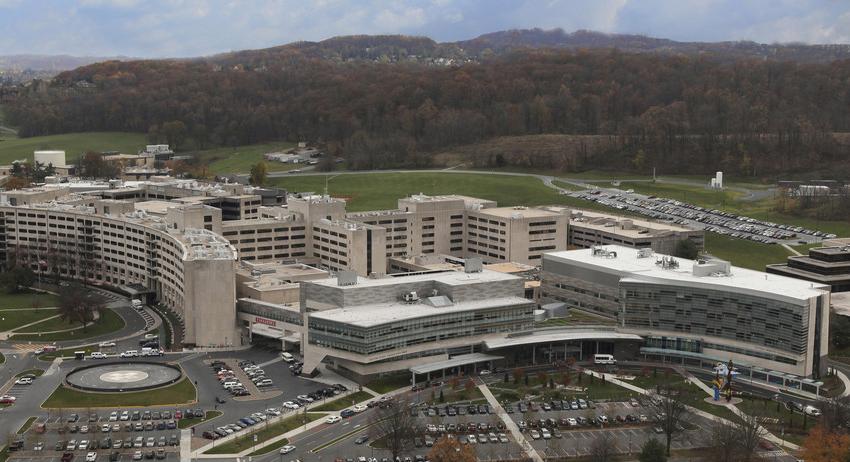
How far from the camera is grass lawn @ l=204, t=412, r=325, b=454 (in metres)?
52.8

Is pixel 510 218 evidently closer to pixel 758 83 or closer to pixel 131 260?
pixel 131 260

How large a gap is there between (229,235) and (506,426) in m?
41.2

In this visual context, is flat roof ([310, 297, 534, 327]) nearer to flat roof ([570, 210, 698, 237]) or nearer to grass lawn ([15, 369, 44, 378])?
grass lawn ([15, 369, 44, 378])

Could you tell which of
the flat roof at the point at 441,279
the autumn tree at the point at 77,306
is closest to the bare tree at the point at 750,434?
the flat roof at the point at 441,279

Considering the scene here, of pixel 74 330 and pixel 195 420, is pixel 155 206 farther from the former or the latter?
pixel 195 420

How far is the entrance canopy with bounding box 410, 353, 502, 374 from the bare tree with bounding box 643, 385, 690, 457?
10503 mm

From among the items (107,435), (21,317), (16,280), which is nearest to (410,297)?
A: (107,435)

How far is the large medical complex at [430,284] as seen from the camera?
66.1 meters

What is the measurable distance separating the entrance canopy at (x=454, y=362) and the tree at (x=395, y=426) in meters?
5.90

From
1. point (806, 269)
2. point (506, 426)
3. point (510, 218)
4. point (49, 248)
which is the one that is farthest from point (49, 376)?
point (806, 269)

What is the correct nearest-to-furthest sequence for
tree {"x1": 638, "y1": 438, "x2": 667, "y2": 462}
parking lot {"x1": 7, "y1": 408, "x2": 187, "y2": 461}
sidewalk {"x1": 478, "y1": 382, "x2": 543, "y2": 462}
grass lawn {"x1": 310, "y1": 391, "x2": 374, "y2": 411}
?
tree {"x1": 638, "y1": 438, "x2": 667, "y2": 462}, parking lot {"x1": 7, "y1": 408, "x2": 187, "y2": 461}, sidewalk {"x1": 478, "y1": 382, "x2": 543, "y2": 462}, grass lawn {"x1": 310, "y1": 391, "x2": 374, "y2": 411}

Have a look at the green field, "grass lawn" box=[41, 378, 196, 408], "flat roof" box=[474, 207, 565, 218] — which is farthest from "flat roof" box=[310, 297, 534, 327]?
the green field

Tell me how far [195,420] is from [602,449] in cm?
1999

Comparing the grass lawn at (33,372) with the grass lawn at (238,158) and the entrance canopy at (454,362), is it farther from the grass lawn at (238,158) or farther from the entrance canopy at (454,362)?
the grass lawn at (238,158)
